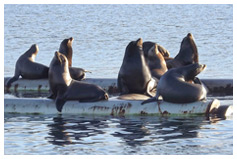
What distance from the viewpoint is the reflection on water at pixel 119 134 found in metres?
15.8

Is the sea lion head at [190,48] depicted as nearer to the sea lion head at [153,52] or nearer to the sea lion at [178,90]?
the sea lion head at [153,52]

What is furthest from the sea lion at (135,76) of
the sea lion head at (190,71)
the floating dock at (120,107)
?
the sea lion head at (190,71)

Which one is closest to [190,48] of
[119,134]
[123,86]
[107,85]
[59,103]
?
[107,85]

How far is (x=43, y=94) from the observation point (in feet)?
77.8

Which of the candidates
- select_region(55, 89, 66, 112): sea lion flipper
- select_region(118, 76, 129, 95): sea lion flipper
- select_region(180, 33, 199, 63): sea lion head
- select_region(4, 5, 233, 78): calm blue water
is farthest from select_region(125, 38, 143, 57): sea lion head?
select_region(4, 5, 233, 78): calm blue water

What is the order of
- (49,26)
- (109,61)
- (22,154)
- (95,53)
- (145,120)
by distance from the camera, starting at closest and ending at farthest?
(22,154), (145,120), (109,61), (95,53), (49,26)

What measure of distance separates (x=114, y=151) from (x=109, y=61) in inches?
628

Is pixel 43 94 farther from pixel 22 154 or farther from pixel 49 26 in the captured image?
pixel 49 26

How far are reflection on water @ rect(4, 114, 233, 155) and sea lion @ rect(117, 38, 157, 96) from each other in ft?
6.04

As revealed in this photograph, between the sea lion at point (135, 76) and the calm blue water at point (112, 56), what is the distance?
6.02 feet

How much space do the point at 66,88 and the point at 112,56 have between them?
12836 millimetres

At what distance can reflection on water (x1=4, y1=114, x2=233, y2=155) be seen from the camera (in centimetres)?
1576

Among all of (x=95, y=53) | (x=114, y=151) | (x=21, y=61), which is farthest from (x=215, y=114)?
(x=95, y=53)

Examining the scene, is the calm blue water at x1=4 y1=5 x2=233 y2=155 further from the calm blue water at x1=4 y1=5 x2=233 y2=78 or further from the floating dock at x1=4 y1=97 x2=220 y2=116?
the floating dock at x1=4 y1=97 x2=220 y2=116
